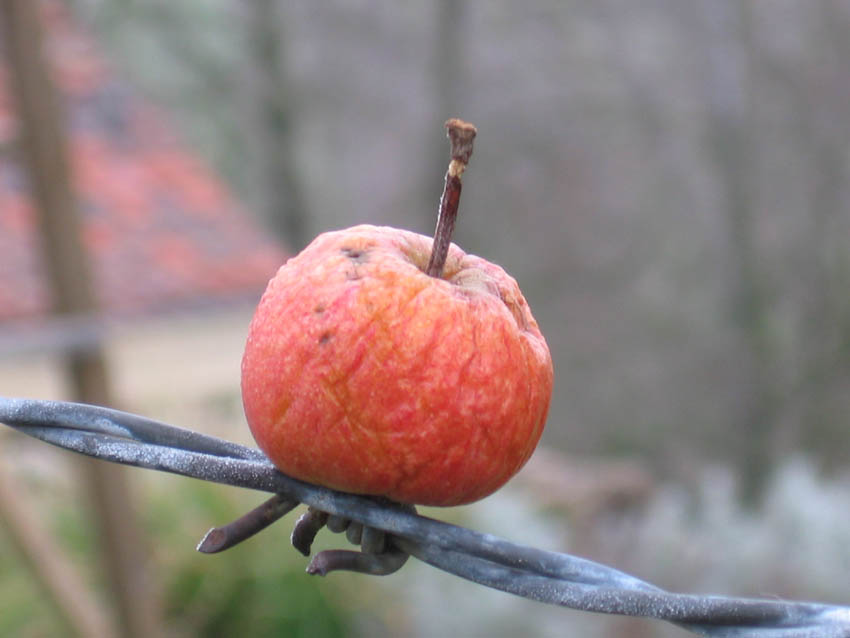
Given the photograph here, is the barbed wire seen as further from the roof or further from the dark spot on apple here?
the roof

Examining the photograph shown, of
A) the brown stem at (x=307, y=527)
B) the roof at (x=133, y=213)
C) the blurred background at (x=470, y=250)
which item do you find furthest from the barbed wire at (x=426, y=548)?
the roof at (x=133, y=213)

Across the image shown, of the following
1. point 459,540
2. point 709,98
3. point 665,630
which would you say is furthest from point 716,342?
point 459,540

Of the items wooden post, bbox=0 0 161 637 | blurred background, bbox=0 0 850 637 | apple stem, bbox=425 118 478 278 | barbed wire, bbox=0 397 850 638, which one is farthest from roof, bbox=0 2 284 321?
apple stem, bbox=425 118 478 278

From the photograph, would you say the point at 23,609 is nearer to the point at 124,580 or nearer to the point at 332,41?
the point at 124,580

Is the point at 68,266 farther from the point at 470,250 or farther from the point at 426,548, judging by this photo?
the point at 470,250

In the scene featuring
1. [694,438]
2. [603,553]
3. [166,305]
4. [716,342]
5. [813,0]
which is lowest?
[694,438]

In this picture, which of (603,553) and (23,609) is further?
(603,553)
